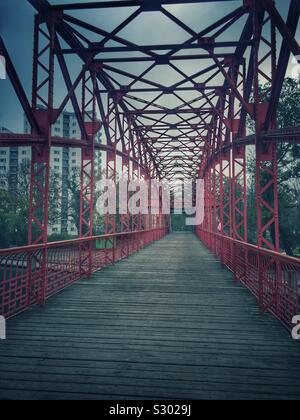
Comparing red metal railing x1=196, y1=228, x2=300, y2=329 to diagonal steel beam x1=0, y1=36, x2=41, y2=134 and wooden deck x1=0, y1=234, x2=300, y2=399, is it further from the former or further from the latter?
diagonal steel beam x1=0, y1=36, x2=41, y2=134

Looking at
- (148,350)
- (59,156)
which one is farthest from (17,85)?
(59,156)

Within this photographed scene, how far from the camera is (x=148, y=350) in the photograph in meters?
3.76

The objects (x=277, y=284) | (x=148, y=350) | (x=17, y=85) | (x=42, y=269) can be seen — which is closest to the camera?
(x=148, y=350)

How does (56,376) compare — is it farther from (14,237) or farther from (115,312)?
(14,237)

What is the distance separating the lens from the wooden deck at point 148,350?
2881mm

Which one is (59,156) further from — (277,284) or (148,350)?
(148,350)

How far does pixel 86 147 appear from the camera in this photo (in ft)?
30.3

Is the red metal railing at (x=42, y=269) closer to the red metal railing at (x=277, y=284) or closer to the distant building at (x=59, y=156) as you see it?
the red metal railing at (x=277, y=284)

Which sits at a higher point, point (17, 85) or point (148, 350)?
point (17, 85)

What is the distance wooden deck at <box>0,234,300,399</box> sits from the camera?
288 cm

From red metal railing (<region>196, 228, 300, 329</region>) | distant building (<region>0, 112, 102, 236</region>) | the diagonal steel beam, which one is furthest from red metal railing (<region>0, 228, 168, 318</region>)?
distant building (<region>0, 112, 102, 236</region>)

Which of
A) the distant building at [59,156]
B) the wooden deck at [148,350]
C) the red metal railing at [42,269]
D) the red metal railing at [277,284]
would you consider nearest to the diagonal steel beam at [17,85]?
the red metal railing at [42,269]

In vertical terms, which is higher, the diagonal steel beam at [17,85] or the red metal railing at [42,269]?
the diagonal steel beam at [17,85]
